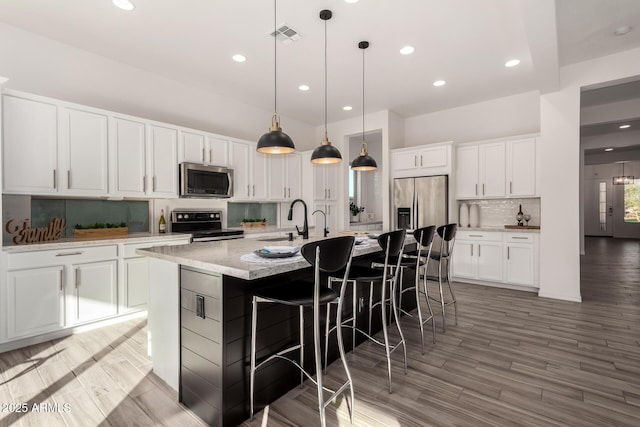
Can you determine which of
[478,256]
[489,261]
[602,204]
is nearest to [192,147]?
[478,256]

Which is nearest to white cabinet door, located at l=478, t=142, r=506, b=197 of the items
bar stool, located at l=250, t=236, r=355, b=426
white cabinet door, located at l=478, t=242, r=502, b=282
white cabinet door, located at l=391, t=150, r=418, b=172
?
white cabinet door, located at l=478, t=242, r=502, b=282

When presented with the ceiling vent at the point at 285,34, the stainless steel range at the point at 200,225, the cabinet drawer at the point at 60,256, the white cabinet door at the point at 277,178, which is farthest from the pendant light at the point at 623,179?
the cabinet drawer at the point at 60,256

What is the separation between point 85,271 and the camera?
118 inches

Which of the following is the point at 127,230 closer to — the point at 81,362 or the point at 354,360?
the point at 81,362

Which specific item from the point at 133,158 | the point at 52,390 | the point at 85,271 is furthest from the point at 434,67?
the point at 52,390

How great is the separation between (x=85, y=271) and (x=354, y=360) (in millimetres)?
2659

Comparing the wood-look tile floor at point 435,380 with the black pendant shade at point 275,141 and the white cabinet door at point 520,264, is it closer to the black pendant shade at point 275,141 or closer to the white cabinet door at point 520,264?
the white cabinet door at point 520,264

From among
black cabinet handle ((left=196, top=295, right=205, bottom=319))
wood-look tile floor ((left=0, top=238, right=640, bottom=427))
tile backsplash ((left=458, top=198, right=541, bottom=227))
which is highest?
tile backsplash ((left=458, top=198, right=541, bottom=227))

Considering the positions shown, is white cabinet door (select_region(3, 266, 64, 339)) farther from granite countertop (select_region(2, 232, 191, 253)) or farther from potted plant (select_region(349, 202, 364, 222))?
potted plant (select_region(349, 202, 364, 222))

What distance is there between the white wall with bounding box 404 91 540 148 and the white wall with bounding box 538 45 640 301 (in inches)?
30.8

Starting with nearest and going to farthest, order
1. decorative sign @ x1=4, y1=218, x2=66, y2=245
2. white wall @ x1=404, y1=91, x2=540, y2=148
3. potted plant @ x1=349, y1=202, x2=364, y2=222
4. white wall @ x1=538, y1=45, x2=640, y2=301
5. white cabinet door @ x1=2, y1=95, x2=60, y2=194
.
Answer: white cabinet door @ x1=2, y1=95, x2=60, y2=194 < decorative sign @ x1=4, y1=218, x2=66, y2=245 < white wall @ x1=538, y1=45, x2=640, y2=301 < white wall @ x1=404, y1=91, x2=540, y2=148 < potted plant @ x1=349, y1=202, x2=364, y2=222

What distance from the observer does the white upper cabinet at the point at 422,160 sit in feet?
16.7

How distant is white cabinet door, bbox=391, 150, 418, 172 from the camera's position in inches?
212

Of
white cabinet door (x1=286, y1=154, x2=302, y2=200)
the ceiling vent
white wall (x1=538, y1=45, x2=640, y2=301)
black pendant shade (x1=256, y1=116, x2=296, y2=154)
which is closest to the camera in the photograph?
black pendant shade (x1=256, y1=116, x2=296, y2=154)
